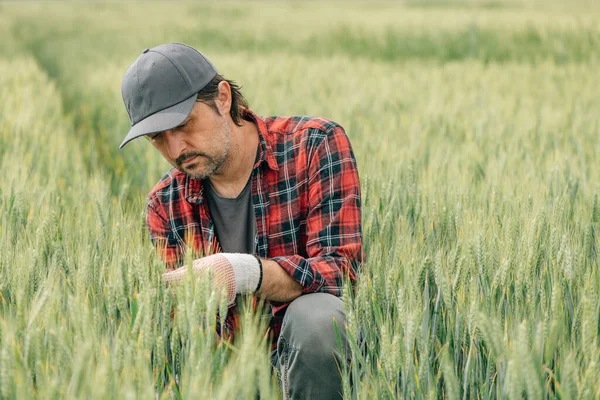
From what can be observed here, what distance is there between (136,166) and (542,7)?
14368mm

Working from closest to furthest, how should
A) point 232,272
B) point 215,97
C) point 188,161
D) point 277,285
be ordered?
point 232,272
point 277,285
point 188,161
point 215,97

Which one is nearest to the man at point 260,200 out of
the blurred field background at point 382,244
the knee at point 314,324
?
the knee at point 314,324

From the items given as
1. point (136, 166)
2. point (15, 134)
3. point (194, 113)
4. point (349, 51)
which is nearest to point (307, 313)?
point (194, 113)

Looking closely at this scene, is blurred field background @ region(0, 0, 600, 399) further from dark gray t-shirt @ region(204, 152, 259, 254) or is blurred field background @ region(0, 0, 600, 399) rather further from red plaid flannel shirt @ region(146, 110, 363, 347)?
dark gray t-shirt @ region(204, 152, 259, 254)

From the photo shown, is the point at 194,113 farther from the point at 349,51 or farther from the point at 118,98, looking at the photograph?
the point at 349,51

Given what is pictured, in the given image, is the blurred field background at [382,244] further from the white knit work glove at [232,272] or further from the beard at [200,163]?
the beard at [200,163]

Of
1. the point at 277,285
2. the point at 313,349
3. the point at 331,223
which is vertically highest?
the point at 331,223

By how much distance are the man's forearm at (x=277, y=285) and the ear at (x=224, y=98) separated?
1.71 feet

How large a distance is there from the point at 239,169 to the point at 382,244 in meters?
0.51

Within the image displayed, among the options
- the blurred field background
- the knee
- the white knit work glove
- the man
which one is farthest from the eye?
the knee

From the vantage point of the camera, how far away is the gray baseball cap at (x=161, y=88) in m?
1.86

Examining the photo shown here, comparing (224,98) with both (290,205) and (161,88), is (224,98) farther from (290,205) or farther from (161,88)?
(290,205)

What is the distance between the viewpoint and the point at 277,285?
179 centimetres

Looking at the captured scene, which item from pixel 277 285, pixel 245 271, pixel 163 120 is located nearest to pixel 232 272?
pixel 245 271
